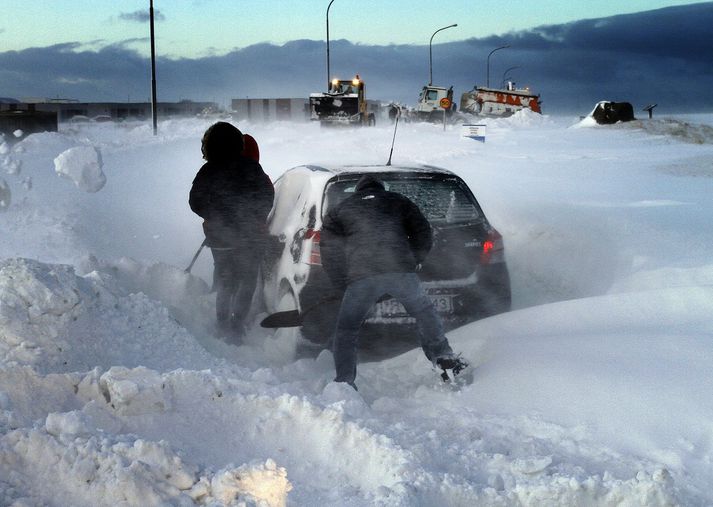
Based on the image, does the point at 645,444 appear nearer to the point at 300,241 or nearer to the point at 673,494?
the point at 673,494

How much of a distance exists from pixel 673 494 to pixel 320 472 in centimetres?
166

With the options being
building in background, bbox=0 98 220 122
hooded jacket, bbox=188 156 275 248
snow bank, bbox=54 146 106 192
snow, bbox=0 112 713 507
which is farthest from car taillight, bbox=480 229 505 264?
building in background, bbox=0 98 220 122

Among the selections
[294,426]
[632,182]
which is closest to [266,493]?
[294,426]

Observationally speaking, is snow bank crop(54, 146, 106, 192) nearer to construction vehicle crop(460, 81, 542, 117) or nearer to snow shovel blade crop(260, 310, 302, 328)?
snow shovel blade crop(260, 310, 302, 328)

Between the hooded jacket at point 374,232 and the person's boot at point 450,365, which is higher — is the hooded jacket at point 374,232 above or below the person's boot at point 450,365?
above

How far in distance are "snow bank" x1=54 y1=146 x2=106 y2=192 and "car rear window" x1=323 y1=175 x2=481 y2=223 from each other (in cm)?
699

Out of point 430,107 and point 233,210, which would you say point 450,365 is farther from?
point 430,107

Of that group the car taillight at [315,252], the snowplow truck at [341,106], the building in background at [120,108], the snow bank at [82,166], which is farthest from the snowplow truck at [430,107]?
the car taillight at [315,252]

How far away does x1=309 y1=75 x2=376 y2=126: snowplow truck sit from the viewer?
136 feet

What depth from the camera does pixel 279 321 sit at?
6.23 m

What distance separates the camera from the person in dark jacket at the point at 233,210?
6.94 m

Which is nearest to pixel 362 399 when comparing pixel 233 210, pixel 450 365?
pixel 450 365

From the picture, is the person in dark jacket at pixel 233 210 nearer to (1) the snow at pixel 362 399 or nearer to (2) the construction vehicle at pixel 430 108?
(1) the snow at pixel 362 399

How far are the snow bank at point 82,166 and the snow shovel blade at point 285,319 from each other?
671 centimetres
